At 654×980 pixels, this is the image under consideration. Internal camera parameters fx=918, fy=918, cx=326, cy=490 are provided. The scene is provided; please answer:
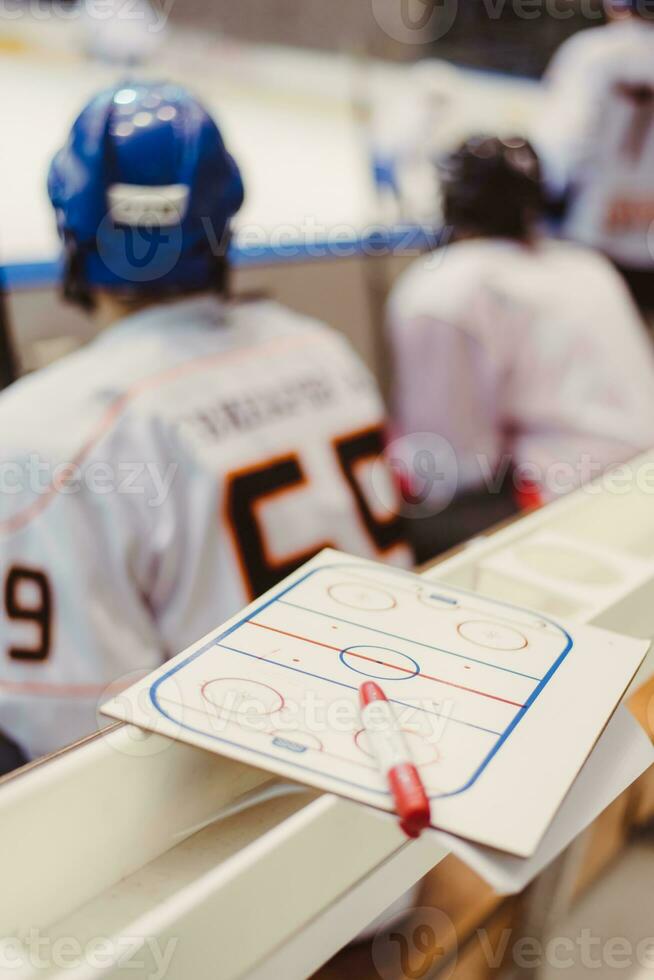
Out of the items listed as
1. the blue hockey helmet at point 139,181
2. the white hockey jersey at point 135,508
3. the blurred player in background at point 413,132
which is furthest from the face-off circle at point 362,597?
the blurred player in background at point 413,132

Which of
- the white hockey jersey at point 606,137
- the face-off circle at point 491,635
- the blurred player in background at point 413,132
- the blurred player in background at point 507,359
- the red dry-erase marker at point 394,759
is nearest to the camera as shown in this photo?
the red dry-erase marker at point 394,759

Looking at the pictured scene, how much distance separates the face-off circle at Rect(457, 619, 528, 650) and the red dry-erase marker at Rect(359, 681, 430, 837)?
0.27 ft

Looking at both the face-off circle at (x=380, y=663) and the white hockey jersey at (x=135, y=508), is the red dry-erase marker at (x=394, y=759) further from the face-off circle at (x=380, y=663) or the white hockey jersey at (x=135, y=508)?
the white hockey jersey at (x=135, y=508)

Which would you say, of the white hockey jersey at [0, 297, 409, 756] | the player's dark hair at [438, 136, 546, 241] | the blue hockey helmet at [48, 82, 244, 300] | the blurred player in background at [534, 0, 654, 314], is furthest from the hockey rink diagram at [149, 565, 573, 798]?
the blurred player in background at [534, 0, 654, 314]

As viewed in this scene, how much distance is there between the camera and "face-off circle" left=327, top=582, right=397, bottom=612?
1.71 ft

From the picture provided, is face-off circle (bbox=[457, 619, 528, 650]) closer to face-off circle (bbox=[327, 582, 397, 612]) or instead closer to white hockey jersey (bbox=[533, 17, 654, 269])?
face-off circle (bbox=[327, 582, 397, 612])

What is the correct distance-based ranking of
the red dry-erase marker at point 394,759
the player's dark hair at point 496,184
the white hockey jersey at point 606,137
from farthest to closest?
the white hockey jersey at point 606,137 < the player's dark hair at point 496,184 < the red dry-erase marker at point 394,759

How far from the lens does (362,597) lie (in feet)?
1.74

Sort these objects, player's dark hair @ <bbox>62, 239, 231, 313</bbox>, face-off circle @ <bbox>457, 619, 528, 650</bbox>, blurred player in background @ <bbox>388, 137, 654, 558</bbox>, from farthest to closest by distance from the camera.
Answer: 1. blurred player in background @ <bbox>388, 137, 654, 558</bbox>
2. player's dark hair @ <bbox>62, 239, 231, 313</bbox>
3. face-off circle @ <bbox>457, 619, 528, 650</bbox>

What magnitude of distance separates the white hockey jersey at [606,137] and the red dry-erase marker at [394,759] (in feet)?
9.39

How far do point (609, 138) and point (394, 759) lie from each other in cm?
293

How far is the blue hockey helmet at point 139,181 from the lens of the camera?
1.02 m

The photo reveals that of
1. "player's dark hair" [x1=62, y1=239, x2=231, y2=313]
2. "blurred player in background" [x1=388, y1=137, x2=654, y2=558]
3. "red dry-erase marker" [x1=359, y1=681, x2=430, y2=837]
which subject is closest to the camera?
"red dry-erase marker" [x1=359, y1=681, x2=430, y2=837]

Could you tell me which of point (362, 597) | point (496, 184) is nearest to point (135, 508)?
point (362, 597)
